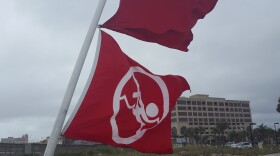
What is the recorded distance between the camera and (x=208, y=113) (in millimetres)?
151750

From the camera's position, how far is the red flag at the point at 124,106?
524cm

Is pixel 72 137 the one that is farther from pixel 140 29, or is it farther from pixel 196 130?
pixel 196 130

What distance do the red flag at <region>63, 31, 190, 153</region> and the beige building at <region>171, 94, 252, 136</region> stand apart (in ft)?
417

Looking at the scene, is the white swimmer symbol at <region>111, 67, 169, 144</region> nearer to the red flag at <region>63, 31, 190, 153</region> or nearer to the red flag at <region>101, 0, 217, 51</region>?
the red flag at <region>63, 31, 190, 153</region>

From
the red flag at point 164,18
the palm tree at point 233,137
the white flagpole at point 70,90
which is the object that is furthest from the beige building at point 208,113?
the white flagpole at point 70,90

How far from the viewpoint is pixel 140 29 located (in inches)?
231

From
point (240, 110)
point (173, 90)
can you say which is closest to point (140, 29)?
point (173, 90)

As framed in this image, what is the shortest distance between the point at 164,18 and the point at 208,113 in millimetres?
147844

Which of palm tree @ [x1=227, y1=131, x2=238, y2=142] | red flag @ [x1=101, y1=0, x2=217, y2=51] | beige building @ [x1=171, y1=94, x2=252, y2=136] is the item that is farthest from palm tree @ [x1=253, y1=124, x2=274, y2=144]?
red flag @ [x1=101, y1=0, x2=217, y2=51]

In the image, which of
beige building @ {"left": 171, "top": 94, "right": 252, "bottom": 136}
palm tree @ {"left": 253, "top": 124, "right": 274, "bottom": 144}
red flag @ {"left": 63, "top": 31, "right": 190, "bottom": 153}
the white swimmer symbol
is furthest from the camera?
beige building @ {"left": 171, "top": 94, "right": 252, "bottom": 136}

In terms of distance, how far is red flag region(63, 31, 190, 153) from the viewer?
524cm

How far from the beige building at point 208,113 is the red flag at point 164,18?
127 metres

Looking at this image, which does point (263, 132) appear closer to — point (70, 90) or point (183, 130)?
point (183, 130)

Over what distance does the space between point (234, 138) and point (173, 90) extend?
12313 cm
